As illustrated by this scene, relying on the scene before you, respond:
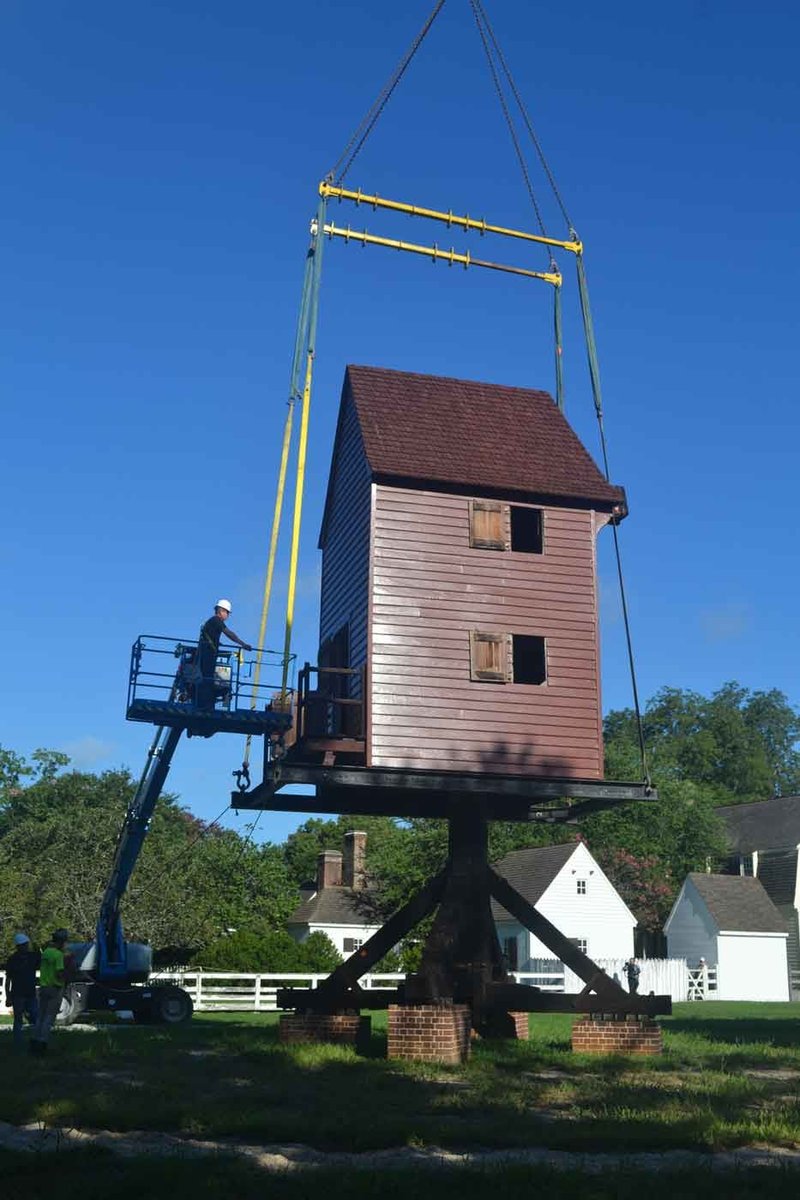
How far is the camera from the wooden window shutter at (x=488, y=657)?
20500 mm

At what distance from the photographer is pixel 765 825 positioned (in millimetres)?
70625

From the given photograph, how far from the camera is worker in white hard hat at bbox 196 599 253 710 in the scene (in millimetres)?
22109

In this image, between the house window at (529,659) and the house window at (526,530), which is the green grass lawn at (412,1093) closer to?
the house window at (529,659)

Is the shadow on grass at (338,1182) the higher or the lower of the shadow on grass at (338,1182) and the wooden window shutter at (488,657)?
the lower

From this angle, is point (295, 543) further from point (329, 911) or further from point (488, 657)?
point (329, 911)

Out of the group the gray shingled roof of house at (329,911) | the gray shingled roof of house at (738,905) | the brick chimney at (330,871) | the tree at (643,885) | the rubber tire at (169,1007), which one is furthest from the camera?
the tree at (643,885)

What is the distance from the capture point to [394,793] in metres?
21.7

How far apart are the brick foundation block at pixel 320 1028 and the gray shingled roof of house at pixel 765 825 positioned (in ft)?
163

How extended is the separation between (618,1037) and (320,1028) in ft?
15.3

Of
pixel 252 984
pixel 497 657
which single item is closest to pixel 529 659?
pixel 497 657

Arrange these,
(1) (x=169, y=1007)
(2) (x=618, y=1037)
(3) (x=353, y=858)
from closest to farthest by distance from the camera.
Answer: (2) (x=618, y=1037) → (1) (x=169, y=1007) → (3) (x=353, y=858)

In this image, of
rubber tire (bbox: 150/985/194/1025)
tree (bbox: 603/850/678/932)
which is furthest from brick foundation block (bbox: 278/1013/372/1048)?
tree (bbox: 603/850/678/932)

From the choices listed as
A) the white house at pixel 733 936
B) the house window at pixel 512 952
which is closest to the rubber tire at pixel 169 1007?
the house window at pixel 512 952

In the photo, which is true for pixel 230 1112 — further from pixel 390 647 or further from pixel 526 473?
pixel 526 473
